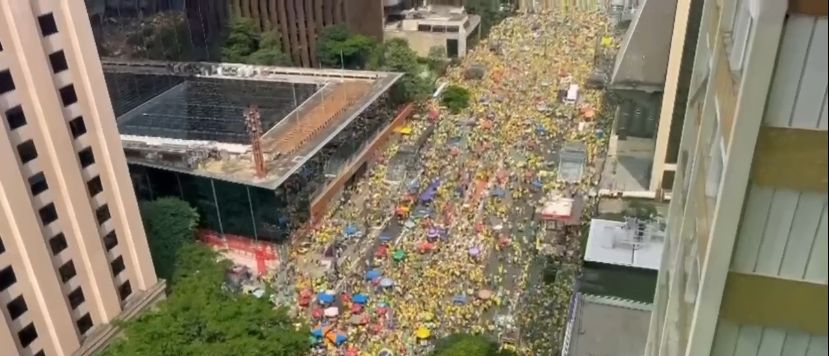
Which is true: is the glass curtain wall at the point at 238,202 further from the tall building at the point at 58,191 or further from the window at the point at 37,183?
the window at the point at 37,183

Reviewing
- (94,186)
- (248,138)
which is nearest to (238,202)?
(248,138)

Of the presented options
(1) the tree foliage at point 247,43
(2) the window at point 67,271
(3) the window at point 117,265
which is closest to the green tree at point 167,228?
(3) the window at point 117,265

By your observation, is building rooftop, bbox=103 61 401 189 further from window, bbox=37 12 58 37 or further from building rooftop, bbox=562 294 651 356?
building rooftop, bbox=562 294 651 356

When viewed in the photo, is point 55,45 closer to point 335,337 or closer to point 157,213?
point 157,213

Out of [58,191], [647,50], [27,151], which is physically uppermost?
[27,151]

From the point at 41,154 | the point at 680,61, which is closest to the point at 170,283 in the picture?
the point at 41,154

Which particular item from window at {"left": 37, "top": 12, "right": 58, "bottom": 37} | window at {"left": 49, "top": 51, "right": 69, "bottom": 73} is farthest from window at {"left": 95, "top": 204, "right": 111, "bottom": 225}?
window at {"left": 37, "top": 12, "right": 58, "bottom": 37}

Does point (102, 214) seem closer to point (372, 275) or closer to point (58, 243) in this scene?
point (58, 243)
